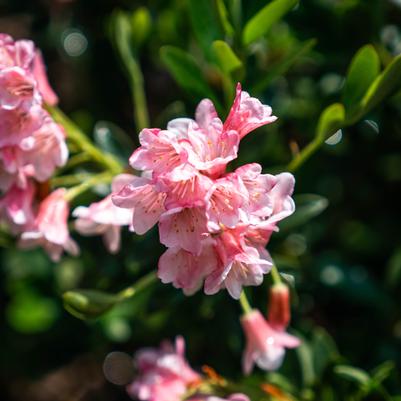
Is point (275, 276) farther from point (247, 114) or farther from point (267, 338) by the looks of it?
point (247, 114)

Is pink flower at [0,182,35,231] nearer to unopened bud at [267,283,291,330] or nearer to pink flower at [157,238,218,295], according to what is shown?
pink flower at [157,238,218,295]

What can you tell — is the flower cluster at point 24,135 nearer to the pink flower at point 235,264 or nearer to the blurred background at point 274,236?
the blurred background at point 274,236

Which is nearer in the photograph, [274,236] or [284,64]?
[284,64]

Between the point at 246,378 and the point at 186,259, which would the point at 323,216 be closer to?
the point at 246,378

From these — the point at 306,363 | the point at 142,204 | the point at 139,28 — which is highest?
the point at 142,204

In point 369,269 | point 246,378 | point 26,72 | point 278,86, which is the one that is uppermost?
point 26,72

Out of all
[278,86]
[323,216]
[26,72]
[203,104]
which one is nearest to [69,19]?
[278,86]

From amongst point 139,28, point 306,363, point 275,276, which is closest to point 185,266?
point 275,276
